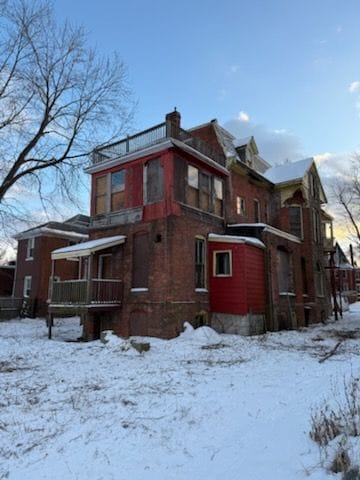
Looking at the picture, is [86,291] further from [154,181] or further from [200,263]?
[154,181]

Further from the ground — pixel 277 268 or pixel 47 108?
pixel 47 108

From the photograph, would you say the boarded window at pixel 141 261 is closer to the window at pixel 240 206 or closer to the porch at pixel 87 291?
the porch at pixel 87 291

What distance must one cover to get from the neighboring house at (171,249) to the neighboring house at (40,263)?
11.3 meters

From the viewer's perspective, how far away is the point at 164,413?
611cm

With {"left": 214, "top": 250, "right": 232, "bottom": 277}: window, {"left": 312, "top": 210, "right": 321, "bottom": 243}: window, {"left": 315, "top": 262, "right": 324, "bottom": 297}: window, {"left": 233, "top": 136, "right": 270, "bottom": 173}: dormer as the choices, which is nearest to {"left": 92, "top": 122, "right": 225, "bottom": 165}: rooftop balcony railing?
{"left": 233, "top": 136, "right": 270, "bottom": 173}: dormer

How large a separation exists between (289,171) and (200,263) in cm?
1210

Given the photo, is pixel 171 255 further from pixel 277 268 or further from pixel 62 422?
pixel 62 422

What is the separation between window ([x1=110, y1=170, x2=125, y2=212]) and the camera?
57.7ft

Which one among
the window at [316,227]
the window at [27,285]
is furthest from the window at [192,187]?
the window at [27,285]

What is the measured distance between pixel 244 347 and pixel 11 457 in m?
9.42

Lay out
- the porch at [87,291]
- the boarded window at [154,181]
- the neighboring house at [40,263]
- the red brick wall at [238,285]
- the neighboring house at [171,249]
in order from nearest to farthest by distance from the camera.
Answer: the porch at [87,291] < the neighboring house at [171,249] < the boarded window at [154,181] < the red brick wall at [238,285] < the neighboring house at [40,263]

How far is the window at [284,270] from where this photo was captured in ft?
67.2

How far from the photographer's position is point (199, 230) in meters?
16.7

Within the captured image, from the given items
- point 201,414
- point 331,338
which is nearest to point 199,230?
point 331,338
